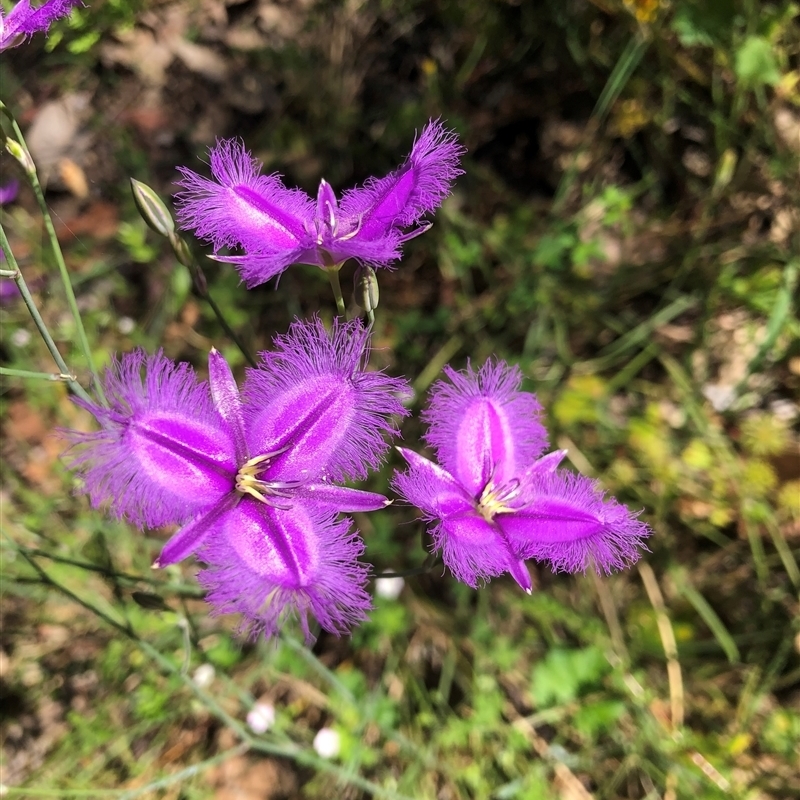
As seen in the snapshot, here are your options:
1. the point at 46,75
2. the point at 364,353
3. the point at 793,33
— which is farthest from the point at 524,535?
the point at 46,75

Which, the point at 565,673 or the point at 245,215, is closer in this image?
the point at 245,215

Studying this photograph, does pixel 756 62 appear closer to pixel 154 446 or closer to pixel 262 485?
pixel 262 485

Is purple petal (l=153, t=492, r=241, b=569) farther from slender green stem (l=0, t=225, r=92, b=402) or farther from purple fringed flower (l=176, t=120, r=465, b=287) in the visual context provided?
purple fringed flower (l=176, t=120, r=465, b=287)

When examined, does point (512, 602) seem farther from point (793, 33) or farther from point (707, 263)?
point (793, 33)

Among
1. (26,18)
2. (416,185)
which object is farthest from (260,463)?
(26,18)

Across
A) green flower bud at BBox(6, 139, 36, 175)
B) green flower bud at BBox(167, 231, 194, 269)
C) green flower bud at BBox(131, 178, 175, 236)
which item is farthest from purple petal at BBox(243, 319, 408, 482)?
green flower bud at BBox(6, 139, 36, 175)

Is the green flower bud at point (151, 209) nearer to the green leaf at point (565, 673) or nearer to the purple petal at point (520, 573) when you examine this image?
the purple petal at point (520, 573)

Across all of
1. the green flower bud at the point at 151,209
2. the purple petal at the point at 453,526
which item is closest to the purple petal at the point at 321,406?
the purple petal at the point at 453,526
